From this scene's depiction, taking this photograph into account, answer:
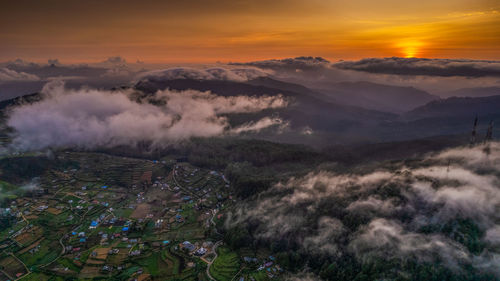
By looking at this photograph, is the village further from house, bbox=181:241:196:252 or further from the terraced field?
the terraced field

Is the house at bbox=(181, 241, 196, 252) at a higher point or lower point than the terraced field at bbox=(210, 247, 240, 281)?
higher

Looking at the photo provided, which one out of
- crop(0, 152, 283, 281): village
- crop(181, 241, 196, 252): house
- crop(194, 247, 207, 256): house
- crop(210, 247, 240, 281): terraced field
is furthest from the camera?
crop(181, 241, 196, 252): house

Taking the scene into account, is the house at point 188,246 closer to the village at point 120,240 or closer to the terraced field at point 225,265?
the village at point 120,240

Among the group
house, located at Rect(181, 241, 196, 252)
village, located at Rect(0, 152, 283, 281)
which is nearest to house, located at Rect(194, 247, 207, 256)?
village, located at Rect(0, 152, 283, 281)

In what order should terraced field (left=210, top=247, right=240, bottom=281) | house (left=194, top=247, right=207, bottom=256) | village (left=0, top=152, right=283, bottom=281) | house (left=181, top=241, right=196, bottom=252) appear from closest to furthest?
terraced field (left=210, top=247, right=240, bottom=281) → village (left=0, top=152, right=283, bottom=281) → house (left=194, top=247, right=207, bottom=256) → house (left=181, top=241, right=196, bottom=252)

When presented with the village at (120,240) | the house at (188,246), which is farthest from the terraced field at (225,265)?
the house at (188,246)

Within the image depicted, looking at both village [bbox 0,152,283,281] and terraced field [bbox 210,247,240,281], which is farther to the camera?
village [bbox 0,152,283,281]

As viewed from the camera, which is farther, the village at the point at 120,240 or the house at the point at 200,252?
the house at the point at 200,252

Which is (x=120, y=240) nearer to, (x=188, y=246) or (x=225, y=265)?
(x=188, y=246)
